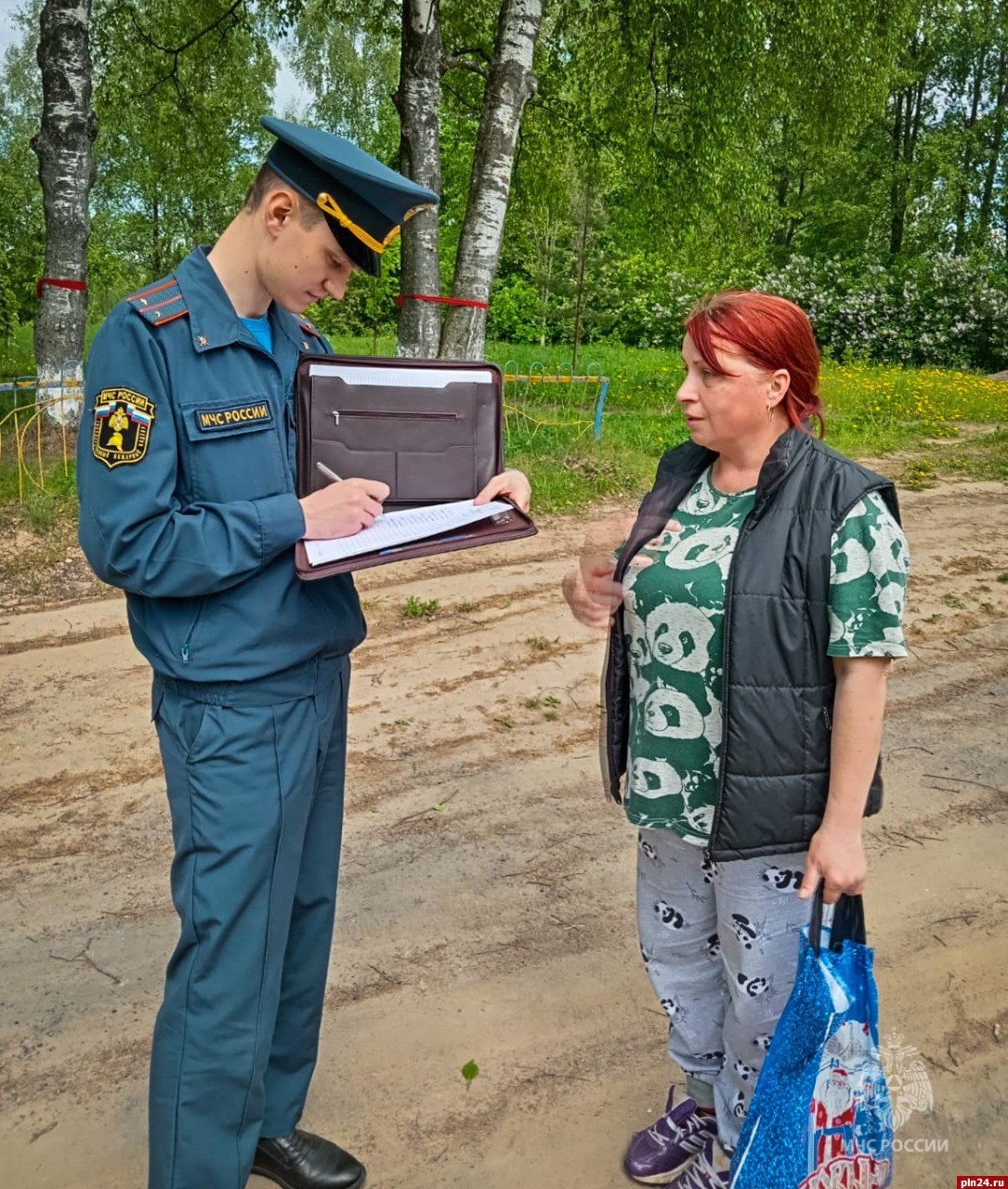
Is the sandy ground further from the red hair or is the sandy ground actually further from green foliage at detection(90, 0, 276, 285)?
green foliage at detection(90, 0, 276, 285)

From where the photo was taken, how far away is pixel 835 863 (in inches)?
79.4

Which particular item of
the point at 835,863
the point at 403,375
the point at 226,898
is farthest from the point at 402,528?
the point at 835,863

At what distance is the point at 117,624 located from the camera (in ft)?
19.6

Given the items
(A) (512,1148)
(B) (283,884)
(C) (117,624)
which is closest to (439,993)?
(A) (512,1148)

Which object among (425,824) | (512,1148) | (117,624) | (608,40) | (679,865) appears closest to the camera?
(679,865)

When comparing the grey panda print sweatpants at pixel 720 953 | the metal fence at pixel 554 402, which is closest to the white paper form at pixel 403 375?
the grey panda print sweatpants at pixel 720 953

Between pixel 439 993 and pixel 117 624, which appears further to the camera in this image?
pixel 117 624

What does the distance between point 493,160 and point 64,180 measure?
3657 millimetres

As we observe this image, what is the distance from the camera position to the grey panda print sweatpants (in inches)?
85.6

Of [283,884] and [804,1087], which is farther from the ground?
[283,884]

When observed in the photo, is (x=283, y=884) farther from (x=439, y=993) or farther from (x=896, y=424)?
(x=896, y=424)

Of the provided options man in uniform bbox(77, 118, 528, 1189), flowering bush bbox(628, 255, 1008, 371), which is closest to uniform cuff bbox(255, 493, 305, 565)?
man in uniform bbox(77, 118, 528, 1189)

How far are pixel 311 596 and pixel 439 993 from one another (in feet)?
5.36

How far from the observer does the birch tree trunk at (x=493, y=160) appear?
30.2 feet
